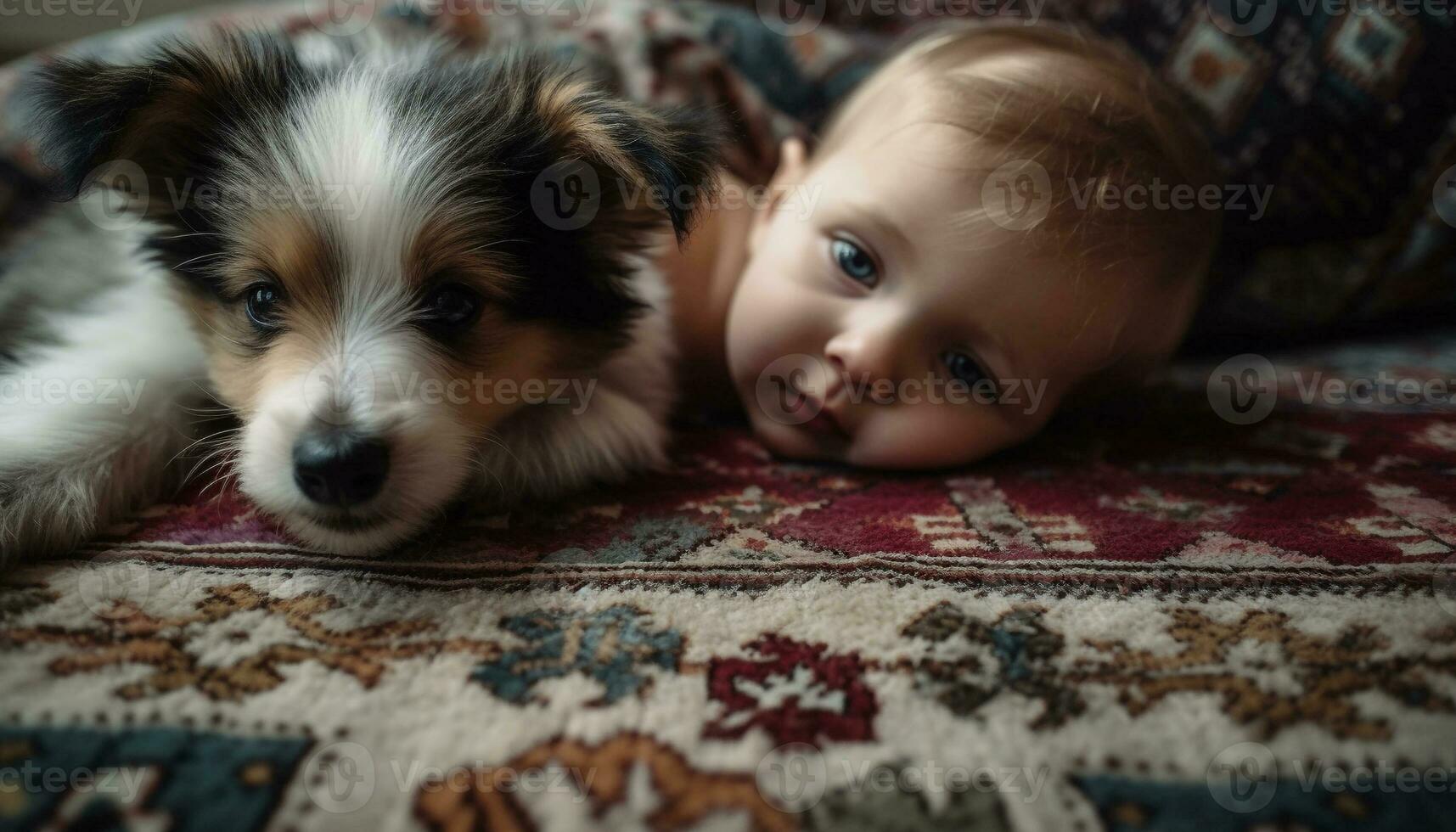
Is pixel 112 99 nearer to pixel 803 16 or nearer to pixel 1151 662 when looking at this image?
pixel 1151 662

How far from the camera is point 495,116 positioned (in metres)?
1.15

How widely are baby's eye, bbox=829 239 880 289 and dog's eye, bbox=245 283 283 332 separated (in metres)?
0.82

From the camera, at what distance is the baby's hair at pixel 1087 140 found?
1292mm

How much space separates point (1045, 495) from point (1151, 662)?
19.0 inches

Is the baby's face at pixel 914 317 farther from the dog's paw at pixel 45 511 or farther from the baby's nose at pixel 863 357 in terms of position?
the dog's paw at pixel 45 511

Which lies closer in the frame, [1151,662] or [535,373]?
[1151,662]

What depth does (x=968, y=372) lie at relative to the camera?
4.52 ft

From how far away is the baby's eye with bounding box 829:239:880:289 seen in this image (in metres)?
1.34

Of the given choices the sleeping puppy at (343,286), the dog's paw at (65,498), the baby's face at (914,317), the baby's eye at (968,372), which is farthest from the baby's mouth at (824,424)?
the dog's paw at (65,498)

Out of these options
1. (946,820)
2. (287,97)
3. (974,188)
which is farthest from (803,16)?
(946,820)

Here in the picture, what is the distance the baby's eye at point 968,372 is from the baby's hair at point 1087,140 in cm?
22

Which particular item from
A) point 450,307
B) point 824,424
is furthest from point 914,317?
point 450,307

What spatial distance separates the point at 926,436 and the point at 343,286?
0.87 m

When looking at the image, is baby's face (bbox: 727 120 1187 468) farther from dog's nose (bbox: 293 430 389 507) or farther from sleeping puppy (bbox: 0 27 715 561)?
dog's nose (bbox: 293 430 389 507)
